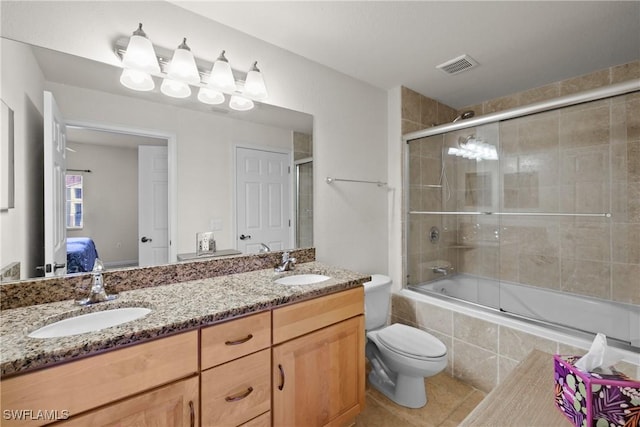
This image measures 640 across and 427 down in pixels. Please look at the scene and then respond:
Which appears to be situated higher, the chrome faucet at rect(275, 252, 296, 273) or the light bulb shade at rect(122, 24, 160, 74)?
the light bulb shade at rect(122, 24, 160, 74)

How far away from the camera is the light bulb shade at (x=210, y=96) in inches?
62.3

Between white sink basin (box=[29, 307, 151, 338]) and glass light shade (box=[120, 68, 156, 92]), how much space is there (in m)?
1.05

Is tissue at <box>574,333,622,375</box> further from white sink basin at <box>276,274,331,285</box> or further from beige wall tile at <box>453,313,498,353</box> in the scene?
beige wall tile at <box>453,313,498,353</box>

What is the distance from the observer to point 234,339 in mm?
1089

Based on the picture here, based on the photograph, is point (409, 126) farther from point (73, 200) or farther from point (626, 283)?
point (73, 200)

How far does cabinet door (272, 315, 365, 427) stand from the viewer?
1.22m

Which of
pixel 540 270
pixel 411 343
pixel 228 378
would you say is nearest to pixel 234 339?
pixel 228 378

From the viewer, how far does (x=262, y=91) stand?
1734 millimetres

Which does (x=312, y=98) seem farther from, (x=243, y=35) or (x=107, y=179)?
(x=107, y=179)

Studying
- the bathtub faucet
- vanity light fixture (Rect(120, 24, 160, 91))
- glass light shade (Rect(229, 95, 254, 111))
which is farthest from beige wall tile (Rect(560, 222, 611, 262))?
vanity light fixture (Rect(120, 24, 160, 91))

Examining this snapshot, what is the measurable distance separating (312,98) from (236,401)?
1.85 m

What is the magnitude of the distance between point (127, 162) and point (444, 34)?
194 centimetres

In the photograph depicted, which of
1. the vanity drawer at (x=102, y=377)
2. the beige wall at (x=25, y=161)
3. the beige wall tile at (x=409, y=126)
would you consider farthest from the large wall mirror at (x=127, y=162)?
the beige wall tile at (x=409, y=126)

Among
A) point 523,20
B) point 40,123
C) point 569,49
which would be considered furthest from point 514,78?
point 40,123
